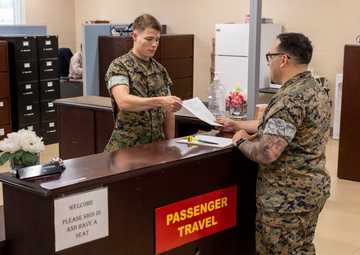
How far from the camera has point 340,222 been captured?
4.65 m

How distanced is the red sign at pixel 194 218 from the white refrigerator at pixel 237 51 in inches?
211

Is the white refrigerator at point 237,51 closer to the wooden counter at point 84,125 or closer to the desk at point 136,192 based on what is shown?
the wooden counter at point 84,125

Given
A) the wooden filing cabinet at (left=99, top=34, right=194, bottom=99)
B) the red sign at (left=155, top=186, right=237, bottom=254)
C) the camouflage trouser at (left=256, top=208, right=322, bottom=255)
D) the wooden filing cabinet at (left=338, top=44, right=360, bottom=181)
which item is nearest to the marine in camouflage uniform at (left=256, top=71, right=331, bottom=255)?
the camouflage trouser at (left=256, top=208, right=322, bottom=255)

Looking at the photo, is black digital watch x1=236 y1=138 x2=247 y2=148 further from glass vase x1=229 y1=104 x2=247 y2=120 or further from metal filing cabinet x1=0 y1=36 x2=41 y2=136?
metal filing cabinet x1=0 y1=36 x2=41 y2=136

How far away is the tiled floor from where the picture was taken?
4109mm

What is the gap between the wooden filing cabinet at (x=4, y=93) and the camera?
704 cm

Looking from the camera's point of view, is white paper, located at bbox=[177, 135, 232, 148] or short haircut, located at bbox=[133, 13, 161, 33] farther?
short haircut, located at bbox=[133, 13, 161, 33]

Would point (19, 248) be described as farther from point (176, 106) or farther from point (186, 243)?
point (176, 106)

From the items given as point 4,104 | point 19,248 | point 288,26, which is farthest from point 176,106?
point 288,26

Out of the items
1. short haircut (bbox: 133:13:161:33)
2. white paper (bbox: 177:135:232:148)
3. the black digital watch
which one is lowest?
white paper (bbox: 177:135:232:148)

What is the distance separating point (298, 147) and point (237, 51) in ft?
19.4

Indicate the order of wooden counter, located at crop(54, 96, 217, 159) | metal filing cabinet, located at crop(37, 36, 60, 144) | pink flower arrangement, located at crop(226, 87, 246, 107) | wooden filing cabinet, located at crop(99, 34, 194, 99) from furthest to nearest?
wooden filing cabinet, located at crop(99, 34, 194, 99)
metal filing cabinet, located at crop(37, 36, 60, 144)
wooden counter, located at crop(54, 96, 217, 159)
pink flower arrangement, located at crop(226, 87, 246, 107)

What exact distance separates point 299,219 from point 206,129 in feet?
4.18

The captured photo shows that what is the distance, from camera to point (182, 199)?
269 cm
